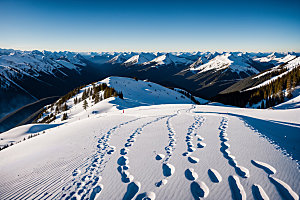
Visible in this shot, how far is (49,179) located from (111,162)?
2382 mm

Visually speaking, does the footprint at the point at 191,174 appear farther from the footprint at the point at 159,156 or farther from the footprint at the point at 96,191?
the footprint at the point at 96,191

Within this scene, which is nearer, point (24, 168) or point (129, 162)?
point (129, 162)

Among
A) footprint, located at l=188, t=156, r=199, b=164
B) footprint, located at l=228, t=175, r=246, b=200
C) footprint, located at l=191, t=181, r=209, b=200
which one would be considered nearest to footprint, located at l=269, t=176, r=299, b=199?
footprint, located at l=228, t=175, r=246, b=200

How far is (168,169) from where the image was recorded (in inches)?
227

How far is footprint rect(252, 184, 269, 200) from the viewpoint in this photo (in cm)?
409

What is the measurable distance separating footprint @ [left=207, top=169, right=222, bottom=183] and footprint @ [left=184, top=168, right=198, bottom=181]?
492mm

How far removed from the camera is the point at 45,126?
1518 inches

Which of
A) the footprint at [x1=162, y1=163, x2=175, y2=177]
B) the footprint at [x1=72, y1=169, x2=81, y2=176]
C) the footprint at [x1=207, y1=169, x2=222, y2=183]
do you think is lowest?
the footprint at [x1=72, y1=169, x2=81, y2=176]

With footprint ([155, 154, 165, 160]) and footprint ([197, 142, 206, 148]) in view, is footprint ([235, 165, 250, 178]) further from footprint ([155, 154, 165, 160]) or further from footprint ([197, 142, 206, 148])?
footprint ([155, 154, 165, 160])

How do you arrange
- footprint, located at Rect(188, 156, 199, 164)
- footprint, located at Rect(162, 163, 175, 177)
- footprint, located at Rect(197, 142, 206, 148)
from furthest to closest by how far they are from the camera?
1. footprint, located at Rect(197, 142, 206, 148)
2. footprint, located at Rect(188, 156, 199, 164)
3. footprint, located at Rect(162, 163, 175, 177)

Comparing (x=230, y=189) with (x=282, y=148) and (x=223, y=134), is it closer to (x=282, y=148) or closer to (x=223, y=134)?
(x=282, y=148)

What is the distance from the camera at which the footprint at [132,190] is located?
4.46 metres

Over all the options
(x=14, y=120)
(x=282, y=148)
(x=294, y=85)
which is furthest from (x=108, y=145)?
(x=14, y=120)

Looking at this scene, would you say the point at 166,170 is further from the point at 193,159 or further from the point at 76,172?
the point at 76,172
